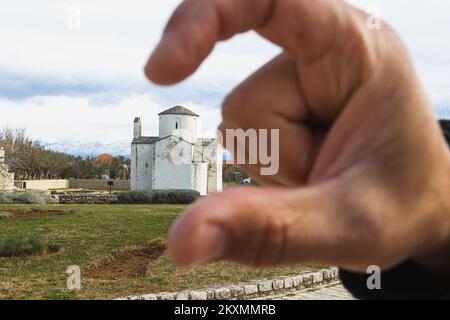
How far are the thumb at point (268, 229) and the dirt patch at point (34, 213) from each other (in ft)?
73.2

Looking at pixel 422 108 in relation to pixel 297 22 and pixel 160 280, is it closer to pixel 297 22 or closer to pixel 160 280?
pixel 297 22

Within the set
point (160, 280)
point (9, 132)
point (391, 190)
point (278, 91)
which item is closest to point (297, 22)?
point (278, 91)

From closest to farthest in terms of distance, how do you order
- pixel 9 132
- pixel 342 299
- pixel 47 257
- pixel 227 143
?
pixel 227 143 → pixel 342 299 → pixel 47 257 → pixel 9 132

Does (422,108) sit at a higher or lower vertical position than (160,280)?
higher

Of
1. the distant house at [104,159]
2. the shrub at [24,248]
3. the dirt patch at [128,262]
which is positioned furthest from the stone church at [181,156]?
the distant house at [104,159]

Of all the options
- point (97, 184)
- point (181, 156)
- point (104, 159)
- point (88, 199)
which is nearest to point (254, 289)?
point (88, 199)

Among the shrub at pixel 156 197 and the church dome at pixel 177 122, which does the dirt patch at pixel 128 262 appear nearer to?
the shrub at pixel 156 197

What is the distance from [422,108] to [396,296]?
2.54 ft

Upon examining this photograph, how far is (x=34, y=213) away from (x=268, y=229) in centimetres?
2393

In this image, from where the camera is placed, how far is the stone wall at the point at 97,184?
6575 centimetres

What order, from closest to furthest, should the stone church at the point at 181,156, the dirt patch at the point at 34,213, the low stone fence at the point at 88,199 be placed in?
the dirt patch at the point at 34,213, the low stone fence at the point at 88,199, the stone church at the point at 181,156

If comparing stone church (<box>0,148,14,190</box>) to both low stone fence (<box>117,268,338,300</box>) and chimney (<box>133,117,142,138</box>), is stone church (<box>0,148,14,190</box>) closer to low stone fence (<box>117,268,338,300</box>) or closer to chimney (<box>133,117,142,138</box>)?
chimney (<box>133,117,142,138</box>)

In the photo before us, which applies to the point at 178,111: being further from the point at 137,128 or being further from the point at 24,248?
the point at 24,248
